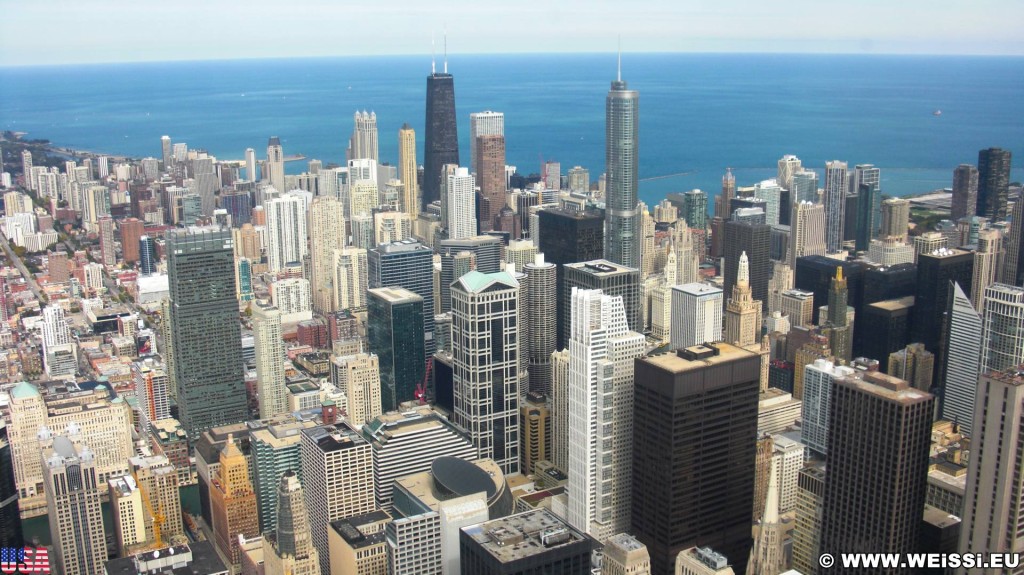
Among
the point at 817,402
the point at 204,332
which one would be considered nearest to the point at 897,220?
the point at 817,402

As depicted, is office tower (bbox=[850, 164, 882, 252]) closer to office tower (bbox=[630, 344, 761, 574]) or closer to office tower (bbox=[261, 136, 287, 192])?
office tower (bbox=[630, 344, 761, 574])

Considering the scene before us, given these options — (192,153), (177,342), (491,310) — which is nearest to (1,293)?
(177,342)

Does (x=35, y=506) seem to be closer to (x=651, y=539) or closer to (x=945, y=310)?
(x=651, y=539)

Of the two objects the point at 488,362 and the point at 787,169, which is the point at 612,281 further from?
the point at 787,169

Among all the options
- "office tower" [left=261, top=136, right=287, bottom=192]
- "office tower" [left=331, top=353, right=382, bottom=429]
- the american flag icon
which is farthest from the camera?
"office tower" [left=261, top=136, right=287, bottom=192]

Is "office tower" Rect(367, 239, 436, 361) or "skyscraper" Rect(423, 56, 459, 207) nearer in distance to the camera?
"office tower" Rect(367, 239, 436, 361)

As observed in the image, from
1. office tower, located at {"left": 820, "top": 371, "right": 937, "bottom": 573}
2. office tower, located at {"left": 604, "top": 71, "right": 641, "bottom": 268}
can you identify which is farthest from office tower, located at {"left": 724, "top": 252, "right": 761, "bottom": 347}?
office tower, located at {"left": 820, "top": 371, "right": 937, "bottom": 573}
